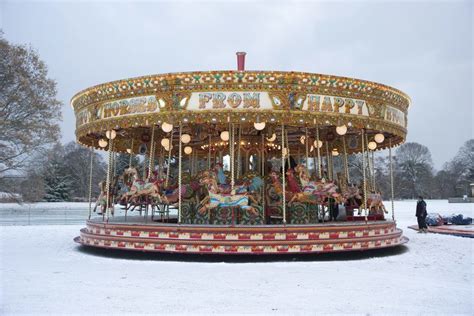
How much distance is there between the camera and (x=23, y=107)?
1992 cm

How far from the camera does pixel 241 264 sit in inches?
371

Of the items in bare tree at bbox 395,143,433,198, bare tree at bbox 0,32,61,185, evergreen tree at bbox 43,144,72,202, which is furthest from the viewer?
bare tree at bbox 395,143,433,198

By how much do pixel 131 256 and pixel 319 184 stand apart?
5.32 meters

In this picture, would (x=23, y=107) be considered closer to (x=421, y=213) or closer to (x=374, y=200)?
(x=374, y=200)

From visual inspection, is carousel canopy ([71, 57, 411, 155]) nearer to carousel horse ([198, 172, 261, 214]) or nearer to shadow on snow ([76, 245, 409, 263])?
carousel horse ([198, 172, 261, 214])

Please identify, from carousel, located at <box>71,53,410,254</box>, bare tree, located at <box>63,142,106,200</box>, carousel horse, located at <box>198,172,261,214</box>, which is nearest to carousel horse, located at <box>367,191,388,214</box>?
carousel, located at <box>71,53,410,254</box>

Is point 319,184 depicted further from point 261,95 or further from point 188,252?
point 188,252

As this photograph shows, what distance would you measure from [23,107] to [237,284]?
55.4ft

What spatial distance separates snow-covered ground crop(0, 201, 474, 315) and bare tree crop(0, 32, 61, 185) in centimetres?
966

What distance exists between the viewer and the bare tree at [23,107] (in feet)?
63.2

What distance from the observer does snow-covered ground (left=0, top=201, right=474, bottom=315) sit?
580 centimetres

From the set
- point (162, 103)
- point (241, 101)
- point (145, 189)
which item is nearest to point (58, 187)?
point (145, 189)

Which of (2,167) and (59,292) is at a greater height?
(2,167)

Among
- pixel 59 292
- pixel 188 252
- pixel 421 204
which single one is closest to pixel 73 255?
pixel 188 252
